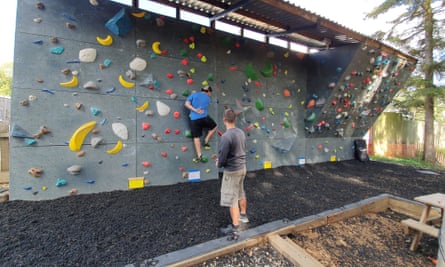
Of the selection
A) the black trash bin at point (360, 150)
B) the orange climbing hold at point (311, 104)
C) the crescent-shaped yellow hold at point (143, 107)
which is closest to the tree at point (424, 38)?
the black trash bin at point (360, 150)

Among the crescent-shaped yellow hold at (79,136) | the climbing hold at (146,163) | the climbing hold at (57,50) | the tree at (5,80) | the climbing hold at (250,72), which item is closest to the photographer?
the climbing hold at (57,50)

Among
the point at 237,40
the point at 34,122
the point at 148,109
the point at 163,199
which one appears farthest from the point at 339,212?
the point at 34,122

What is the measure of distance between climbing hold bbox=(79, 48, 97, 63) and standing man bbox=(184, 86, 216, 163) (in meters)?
1.62

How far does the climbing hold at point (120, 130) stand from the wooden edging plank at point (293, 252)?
8.96 ft

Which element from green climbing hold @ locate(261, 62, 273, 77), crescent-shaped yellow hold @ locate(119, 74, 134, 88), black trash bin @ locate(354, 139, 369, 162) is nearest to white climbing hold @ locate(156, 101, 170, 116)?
crescent-shaped yellow hold @ locate(119, 74, 134, 88)

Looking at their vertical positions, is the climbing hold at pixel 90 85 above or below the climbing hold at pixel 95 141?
above

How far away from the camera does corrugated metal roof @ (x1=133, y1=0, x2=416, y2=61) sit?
354 cm

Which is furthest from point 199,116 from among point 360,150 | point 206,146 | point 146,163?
point 360,150

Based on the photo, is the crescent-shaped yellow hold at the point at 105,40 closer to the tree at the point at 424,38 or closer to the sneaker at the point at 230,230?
the sneaker at the point at 230,230

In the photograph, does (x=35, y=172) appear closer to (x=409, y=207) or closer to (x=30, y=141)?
(x=30, y=141)

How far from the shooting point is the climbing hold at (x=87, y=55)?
Answer: 10.5 feet

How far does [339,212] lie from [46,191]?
4.21 m

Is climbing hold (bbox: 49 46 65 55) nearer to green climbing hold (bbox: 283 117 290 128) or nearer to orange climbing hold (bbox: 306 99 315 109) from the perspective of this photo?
green climbing hold (bbox: 283 117 290 128)

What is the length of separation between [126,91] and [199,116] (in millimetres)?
1314
